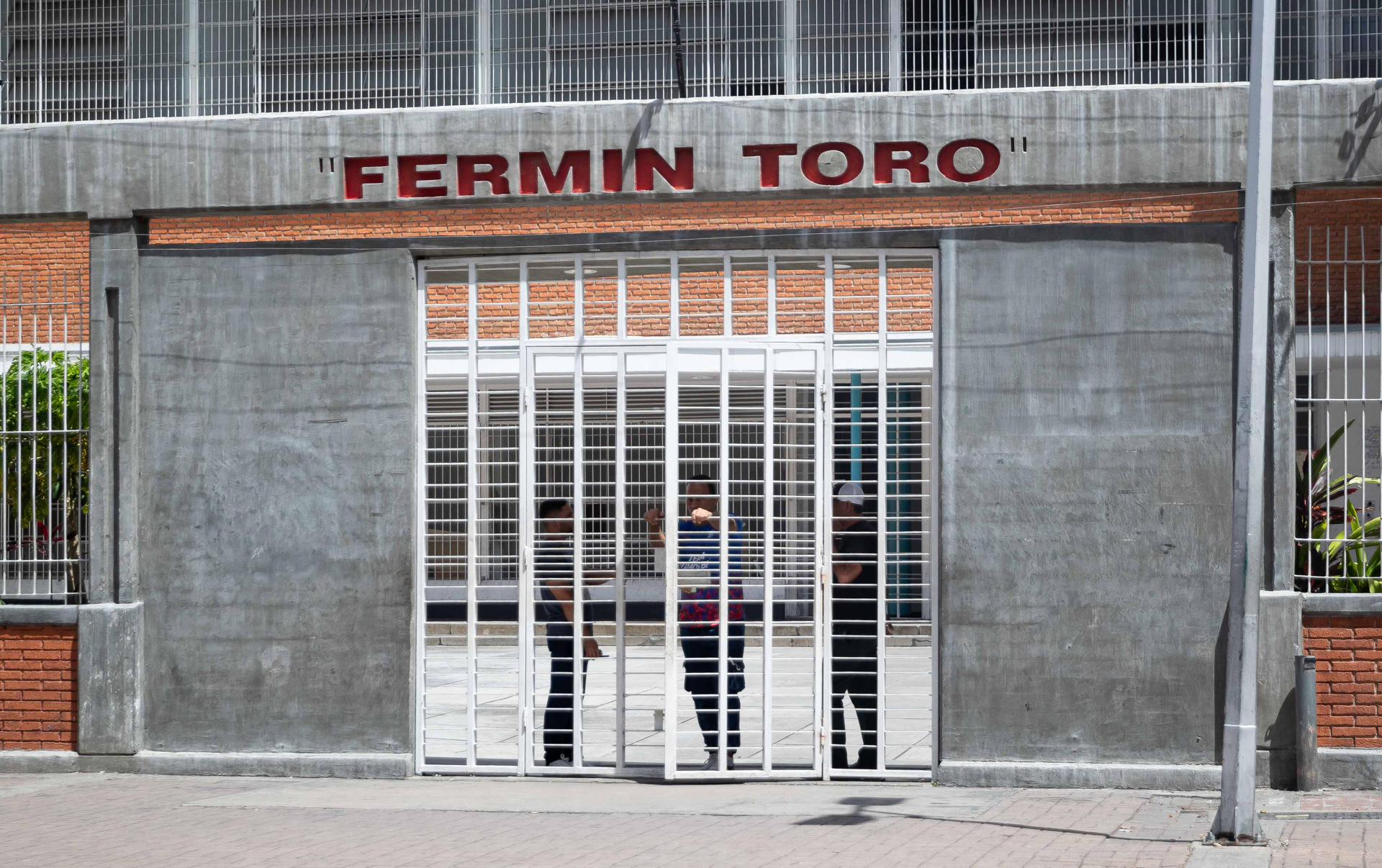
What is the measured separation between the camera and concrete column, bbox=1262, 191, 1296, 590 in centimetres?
930

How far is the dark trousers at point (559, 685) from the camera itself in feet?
32.5

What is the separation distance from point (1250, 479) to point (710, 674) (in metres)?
3.44

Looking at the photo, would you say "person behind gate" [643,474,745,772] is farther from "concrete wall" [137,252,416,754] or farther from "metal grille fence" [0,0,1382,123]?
"metal grille fence" [0,0,1382,123]

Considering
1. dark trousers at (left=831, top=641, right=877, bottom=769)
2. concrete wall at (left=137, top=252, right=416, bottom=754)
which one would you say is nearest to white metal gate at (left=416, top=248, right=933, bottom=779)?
dark trousers at (left=831, top=641, right=877, bottom=769)

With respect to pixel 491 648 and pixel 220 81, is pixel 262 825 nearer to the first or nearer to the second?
pixel 491 648

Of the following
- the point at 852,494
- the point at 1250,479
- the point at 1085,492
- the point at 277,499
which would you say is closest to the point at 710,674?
the point at 852,494

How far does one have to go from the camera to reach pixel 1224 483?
933 cm

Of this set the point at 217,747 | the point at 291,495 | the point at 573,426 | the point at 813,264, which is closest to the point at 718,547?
the point at 573,426

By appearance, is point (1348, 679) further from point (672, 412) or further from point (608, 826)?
point (608, 826)

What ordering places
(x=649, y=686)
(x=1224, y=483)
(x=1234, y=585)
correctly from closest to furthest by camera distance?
(x=1234, y=585), (x=1224, y=483), (x=649, y=686)

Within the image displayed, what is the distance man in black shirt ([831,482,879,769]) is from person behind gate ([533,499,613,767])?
1.47 metres

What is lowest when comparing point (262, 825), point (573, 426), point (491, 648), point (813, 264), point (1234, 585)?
point (262, 825)

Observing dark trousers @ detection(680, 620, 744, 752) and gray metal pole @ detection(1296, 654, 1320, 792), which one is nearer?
gray metal pole @ detection(1296, 654, 1320, 792)

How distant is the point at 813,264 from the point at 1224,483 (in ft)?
9.30
